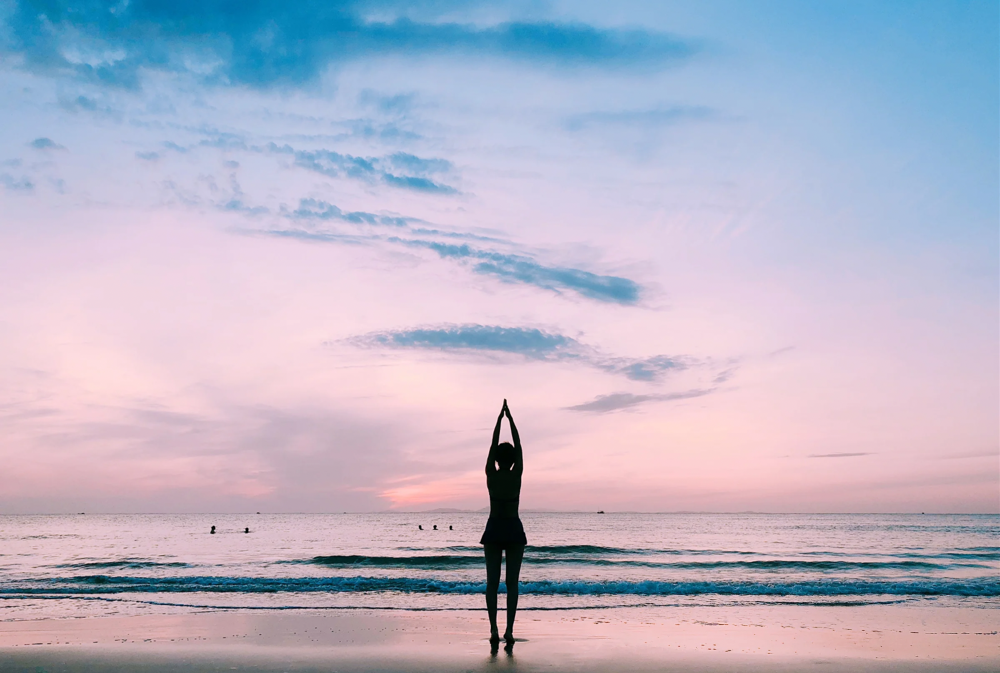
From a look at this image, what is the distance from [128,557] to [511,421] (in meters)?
33.1

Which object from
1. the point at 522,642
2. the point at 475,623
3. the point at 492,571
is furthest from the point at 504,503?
the point at 475,623

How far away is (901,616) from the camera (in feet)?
45.9

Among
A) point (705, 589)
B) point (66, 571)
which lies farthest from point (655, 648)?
point (66, 571)

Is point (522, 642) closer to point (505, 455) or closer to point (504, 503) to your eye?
point (504, 503)

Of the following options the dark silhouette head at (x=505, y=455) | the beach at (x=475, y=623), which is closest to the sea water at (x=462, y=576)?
the beach at (x=475, y=623)

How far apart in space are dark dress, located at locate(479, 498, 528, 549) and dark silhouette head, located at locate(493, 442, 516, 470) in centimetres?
40

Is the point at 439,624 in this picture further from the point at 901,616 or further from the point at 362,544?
the point at 362,544

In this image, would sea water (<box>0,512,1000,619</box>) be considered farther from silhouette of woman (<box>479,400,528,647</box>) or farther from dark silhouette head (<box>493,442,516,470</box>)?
dark silhouette head (<box>493,442,516,470</box>)

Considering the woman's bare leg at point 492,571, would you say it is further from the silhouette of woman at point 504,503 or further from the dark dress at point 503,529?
the dark dress at point 503,529

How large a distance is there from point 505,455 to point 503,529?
0.88 metres

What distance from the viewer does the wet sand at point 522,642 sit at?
880 cm

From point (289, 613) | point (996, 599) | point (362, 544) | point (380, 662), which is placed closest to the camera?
point (380, 662)

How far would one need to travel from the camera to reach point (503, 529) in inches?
319

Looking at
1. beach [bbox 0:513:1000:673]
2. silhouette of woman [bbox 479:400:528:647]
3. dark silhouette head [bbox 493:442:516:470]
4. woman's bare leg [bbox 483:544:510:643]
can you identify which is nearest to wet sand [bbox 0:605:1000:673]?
beach [bbox 0:513:1000:673]
